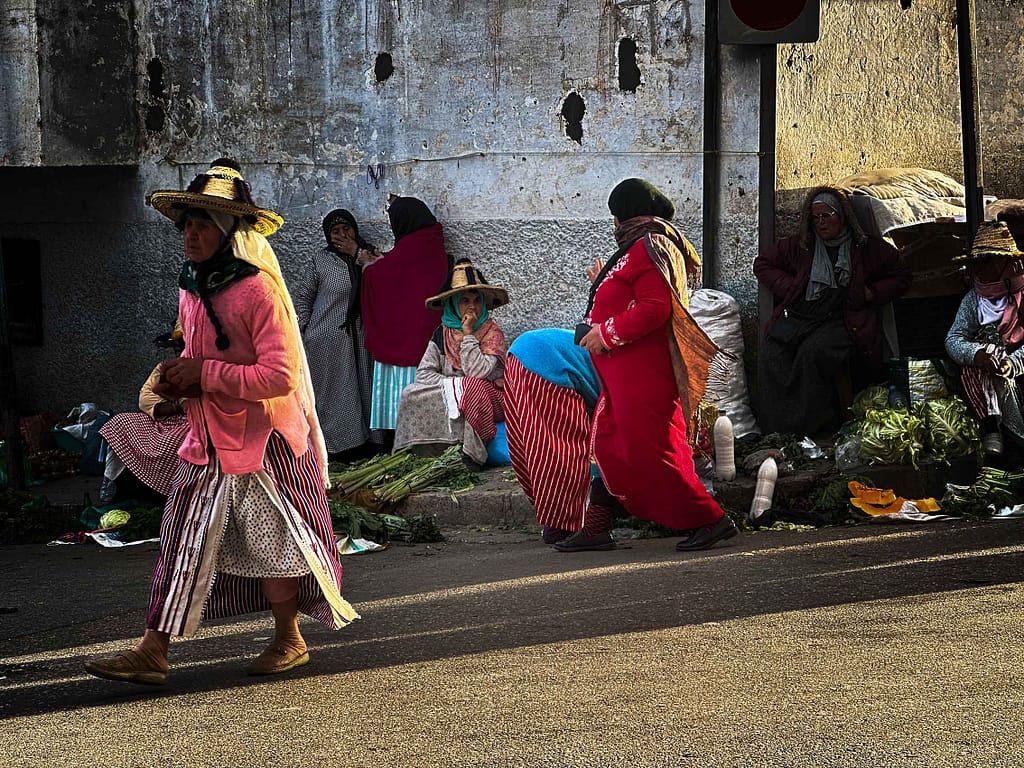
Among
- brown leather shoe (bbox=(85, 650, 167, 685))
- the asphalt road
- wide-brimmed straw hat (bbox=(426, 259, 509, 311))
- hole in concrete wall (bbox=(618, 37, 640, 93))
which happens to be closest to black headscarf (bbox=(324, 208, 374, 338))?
wide-brimmed straw hat (bbox=(426, 259, 509, 311))

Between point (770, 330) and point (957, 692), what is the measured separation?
223 inches

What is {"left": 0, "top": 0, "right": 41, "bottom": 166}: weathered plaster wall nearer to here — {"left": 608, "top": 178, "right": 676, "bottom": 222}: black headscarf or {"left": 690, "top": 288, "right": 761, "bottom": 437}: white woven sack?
{"left": 690, "top": 288, "right": 761, "bottom": 437}: white woven sack

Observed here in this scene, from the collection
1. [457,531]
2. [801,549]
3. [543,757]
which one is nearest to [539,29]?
[457,531]

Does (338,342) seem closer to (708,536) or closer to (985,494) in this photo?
(708,536)

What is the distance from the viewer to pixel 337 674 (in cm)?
464

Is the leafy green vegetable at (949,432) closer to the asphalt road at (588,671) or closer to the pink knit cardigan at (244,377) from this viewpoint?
the asphalt road at (588,671)

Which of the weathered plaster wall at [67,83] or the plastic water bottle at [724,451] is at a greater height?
the weathered plaster wall at [67,83]

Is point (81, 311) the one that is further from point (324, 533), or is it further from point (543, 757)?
point (543, 757)

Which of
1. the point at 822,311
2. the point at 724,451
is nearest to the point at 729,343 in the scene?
the point at 822,311

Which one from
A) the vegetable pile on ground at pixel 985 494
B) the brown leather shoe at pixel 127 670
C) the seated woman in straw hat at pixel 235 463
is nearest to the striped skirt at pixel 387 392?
the vegetable pile on ground at pixel 985 494

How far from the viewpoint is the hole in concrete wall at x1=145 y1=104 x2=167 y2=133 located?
35.8 ft

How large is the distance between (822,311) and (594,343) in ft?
9.44

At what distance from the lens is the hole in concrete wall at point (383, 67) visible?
10.6m

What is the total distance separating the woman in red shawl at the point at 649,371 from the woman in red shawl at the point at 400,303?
3143 millimetres
